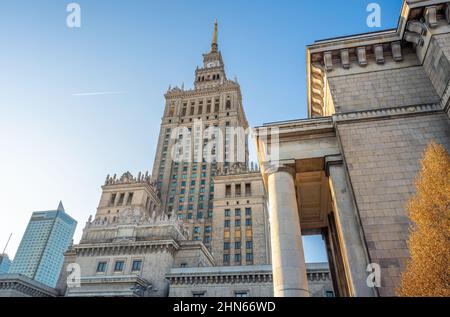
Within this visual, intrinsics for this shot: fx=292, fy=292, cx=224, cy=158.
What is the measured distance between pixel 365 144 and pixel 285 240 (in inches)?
267

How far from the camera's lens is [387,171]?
47.3ft

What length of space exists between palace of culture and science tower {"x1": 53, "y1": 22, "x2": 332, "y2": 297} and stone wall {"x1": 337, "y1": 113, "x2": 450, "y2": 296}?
81.3ft

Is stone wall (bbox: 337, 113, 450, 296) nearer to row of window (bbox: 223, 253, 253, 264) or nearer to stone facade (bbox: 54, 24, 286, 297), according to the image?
stone facade (bbox: 54, 24, 286, 297)

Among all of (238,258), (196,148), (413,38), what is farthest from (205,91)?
(413,38)

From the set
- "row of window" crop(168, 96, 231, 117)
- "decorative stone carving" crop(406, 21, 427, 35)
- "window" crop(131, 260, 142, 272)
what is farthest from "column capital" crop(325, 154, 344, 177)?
"row of window" crop(168, 96, 231, 117)

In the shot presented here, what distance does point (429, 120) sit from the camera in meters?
15.5

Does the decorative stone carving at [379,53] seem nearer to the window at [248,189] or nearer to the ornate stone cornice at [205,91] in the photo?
the window at [248,189]

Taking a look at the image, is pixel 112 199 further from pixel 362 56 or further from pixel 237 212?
pixel 362 56

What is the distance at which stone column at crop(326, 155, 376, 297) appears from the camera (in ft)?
40.3

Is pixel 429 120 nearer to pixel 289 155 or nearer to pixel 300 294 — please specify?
pixel 289 155

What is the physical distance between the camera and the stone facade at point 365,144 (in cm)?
1281

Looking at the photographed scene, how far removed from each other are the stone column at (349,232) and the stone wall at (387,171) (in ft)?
1.91

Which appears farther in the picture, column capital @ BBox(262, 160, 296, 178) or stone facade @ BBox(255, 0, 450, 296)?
column capital @ BBox(262, 160, 296, 178)
